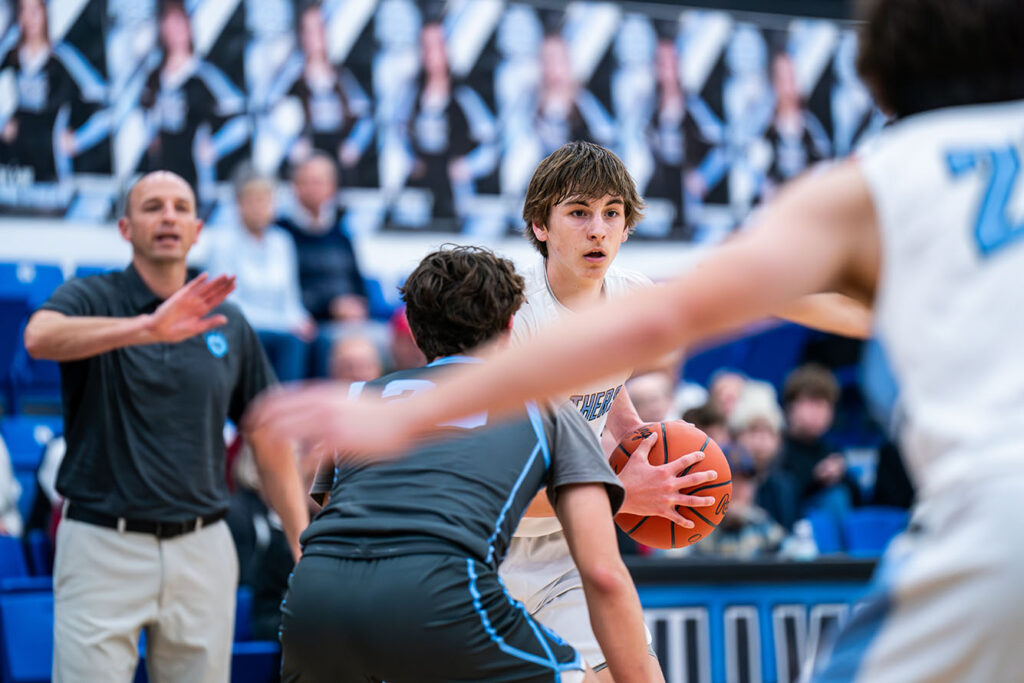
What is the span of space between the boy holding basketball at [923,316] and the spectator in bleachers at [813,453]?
7.30 metres

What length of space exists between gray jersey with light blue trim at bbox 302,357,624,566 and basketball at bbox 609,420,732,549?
3.46ft

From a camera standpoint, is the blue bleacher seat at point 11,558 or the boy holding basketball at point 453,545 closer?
the boy holding basketball at point 453,545

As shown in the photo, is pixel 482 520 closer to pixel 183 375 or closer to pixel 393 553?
pixel 393 553

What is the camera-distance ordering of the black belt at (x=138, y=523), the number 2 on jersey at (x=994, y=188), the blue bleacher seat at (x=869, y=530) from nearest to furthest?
the number 2 on jersey at (x=994, y=188)
the black belt at (x=138, y=523)
the blue bleacher seat at (x=869, y=530)

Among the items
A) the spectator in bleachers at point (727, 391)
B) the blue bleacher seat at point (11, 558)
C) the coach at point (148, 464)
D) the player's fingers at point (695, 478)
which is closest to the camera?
the player's fingers at point (695, 478)

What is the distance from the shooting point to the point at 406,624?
288 centimetres

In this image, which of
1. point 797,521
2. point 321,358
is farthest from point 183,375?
point 797,521

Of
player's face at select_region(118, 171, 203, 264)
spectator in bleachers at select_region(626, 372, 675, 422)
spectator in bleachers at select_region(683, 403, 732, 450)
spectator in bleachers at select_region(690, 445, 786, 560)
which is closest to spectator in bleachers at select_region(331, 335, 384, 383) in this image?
spectator in bleachers at select_region(626, 372, 675, 422)

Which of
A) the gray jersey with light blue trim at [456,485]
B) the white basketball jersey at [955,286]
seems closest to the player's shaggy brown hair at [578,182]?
the gray jersey with light blue trim at [456,485]

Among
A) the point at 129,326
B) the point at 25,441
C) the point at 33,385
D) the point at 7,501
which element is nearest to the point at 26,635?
the point at 7,501

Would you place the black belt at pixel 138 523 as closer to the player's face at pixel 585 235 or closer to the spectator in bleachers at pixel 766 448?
the player's face at pixel 585 235

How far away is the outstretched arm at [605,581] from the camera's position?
308 centimetres

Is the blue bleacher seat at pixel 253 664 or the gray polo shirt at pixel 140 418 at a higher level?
the gray polo shirt at pixel 140 418

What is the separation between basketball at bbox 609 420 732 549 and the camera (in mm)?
4258
